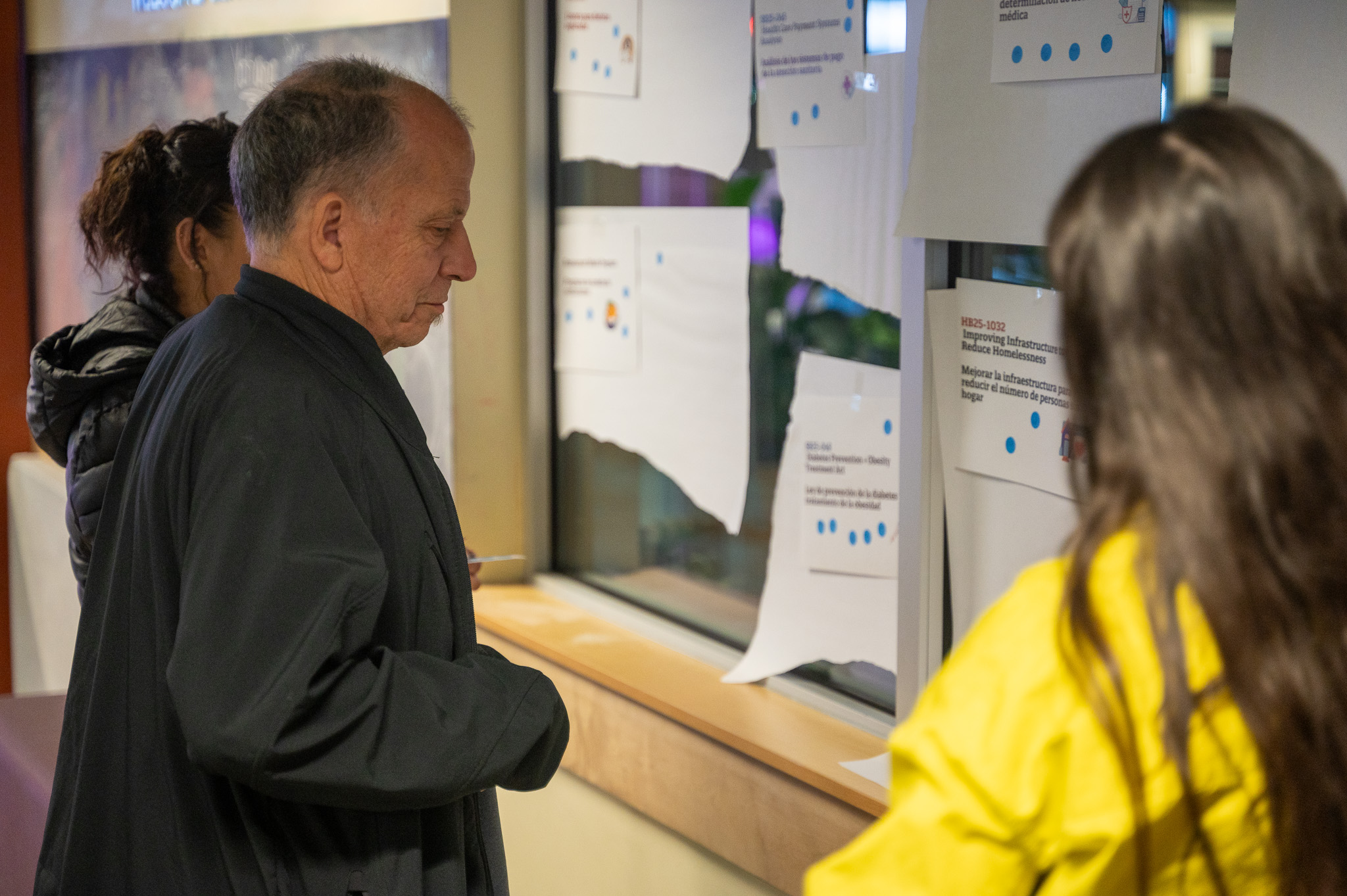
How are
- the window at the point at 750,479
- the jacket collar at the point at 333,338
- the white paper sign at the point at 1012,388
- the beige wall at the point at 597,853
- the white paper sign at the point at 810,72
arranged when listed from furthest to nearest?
the beige wall at the point at 597,853, the window at the point at 750,479, the white paper sign at the point at 810,72, the white paper sign at the point at 1012,388, the jacket collar at the point at 333,338

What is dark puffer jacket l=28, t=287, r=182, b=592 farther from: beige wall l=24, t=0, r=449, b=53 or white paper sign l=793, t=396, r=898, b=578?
beige wall l=24, t=0, r=449, b=53

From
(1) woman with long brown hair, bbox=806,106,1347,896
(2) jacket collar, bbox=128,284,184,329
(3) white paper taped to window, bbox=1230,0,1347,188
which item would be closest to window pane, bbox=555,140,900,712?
(3) white paper taped to window, bbox=1230,0,1347,188

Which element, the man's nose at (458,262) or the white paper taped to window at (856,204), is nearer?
the man's nose at (458,262)

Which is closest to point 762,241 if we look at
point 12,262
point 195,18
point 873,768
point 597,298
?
point 597,298

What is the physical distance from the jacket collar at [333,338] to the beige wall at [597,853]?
4.47ft

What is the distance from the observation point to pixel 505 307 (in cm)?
321

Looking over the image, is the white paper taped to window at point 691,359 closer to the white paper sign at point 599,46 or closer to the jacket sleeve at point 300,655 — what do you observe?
the white paper sign at point 599,46

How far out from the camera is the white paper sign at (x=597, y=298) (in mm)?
2936

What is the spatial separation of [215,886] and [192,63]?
362cm

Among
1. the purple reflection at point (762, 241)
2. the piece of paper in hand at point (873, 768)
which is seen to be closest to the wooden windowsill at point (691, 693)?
the piece of paper in hand at point (873, 768)

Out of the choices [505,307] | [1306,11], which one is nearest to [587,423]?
[505,307]

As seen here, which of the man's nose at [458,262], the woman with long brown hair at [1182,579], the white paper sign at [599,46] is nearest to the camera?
the woman with long brown hair at [1182,579]

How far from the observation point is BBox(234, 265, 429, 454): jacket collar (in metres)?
1.30

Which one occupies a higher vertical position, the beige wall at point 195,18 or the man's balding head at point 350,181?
the beige wall at point 195,18
